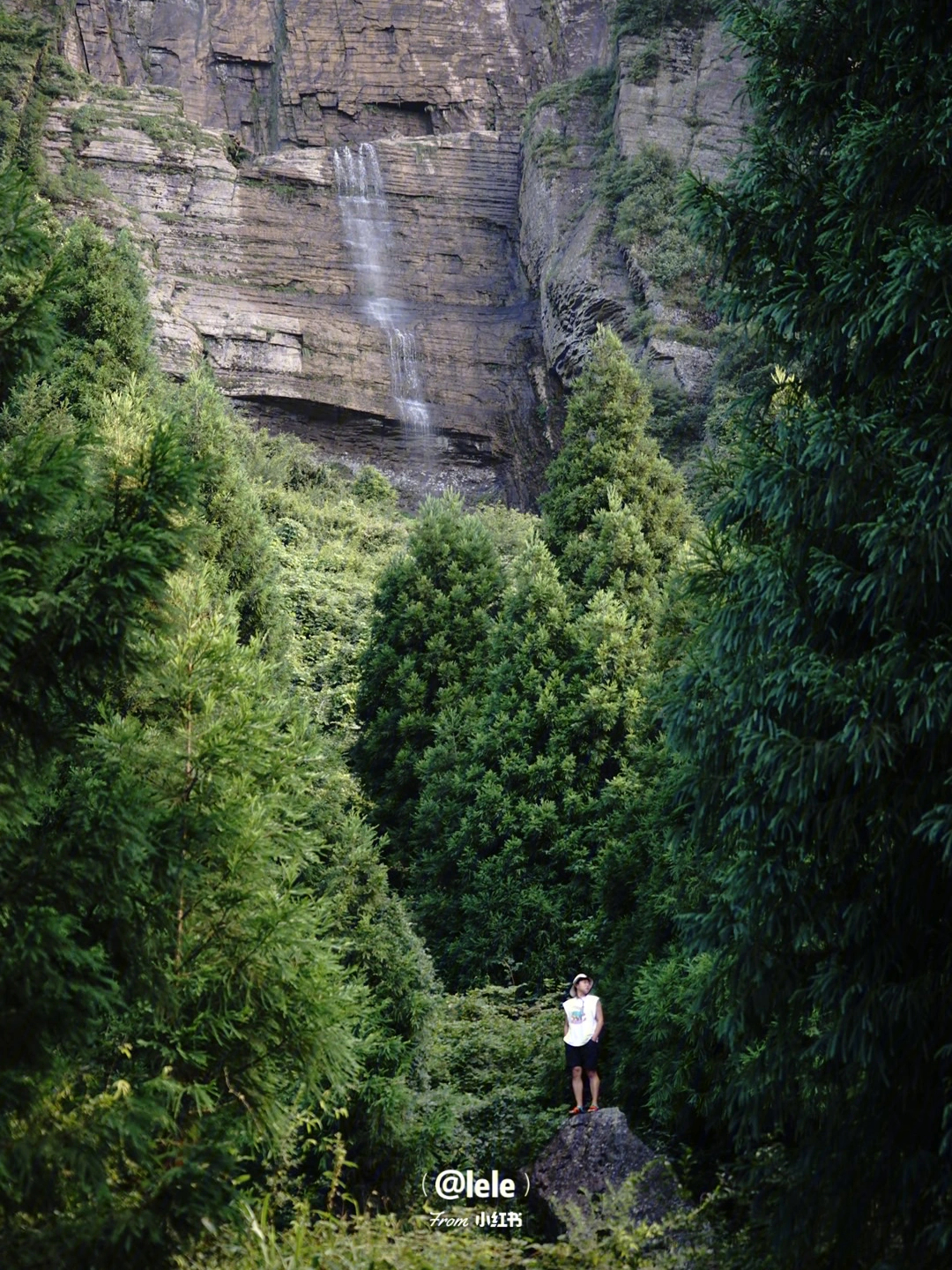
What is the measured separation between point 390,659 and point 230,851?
994cm

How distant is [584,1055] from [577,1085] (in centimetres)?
28

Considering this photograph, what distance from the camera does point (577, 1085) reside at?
29.7 feet

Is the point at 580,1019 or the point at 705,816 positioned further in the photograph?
the point at 580,1019

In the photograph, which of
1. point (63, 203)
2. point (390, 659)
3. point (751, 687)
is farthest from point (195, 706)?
point (63, 203)

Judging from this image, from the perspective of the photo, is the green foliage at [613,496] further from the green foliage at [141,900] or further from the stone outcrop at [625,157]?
the stone outcrop at [625,157]

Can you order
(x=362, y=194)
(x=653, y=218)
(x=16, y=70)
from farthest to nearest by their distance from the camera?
(x=362, y=194) < (x=16, y=70) < (x=653, y=218)

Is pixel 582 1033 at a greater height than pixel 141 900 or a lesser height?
lesser

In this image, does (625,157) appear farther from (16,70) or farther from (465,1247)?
(465,1247)

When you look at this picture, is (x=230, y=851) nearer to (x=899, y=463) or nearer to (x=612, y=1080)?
(x=899, y=463)

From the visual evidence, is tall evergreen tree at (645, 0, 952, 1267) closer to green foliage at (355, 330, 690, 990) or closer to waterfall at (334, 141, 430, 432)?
green foliage at (355, 330, 690, 990)

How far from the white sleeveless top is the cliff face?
25.7m


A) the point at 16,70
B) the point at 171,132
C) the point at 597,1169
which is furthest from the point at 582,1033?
the point at 16,70

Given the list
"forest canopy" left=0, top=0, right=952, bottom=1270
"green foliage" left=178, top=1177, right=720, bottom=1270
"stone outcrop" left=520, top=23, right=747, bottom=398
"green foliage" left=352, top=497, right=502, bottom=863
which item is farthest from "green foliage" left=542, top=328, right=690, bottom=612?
"stone outcrop" left=520, top=23, right=747, bottom=398

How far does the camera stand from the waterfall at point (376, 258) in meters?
39.2
